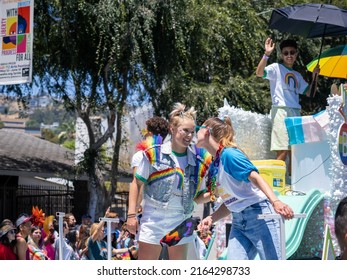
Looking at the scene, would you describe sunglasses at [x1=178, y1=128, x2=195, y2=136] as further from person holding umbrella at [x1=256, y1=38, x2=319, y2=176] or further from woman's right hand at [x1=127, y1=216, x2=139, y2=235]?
person holding umbrella at [x1=256, y1=38, x2=319, y2=176]

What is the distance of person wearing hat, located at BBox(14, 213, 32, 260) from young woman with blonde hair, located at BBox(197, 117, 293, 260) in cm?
348

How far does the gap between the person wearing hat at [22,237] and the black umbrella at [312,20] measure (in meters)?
4.07

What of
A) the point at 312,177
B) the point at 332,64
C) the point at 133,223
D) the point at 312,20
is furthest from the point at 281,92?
the point at 133,223

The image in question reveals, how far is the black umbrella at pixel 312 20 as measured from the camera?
943 cm

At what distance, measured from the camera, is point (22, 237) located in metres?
9.30

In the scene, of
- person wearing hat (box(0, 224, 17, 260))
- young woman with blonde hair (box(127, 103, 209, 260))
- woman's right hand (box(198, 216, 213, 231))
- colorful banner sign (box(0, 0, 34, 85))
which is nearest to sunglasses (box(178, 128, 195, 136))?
young woman with blonde hair (box(127, 103, 209, 260))

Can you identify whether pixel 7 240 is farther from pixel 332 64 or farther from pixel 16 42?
pixel 332 64

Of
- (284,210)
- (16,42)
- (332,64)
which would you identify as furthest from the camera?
(16,42)

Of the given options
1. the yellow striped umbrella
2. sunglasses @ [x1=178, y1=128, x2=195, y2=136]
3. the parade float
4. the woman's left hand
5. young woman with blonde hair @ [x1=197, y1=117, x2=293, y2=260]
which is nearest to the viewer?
the woman's left hand

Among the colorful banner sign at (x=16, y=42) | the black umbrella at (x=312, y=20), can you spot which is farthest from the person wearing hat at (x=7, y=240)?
the black umbrella at (x=312, y=20)

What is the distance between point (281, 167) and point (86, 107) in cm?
930

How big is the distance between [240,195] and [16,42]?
6.10 metres

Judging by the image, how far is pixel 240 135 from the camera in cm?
945

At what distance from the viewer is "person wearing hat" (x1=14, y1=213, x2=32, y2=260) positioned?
29.1 feet
